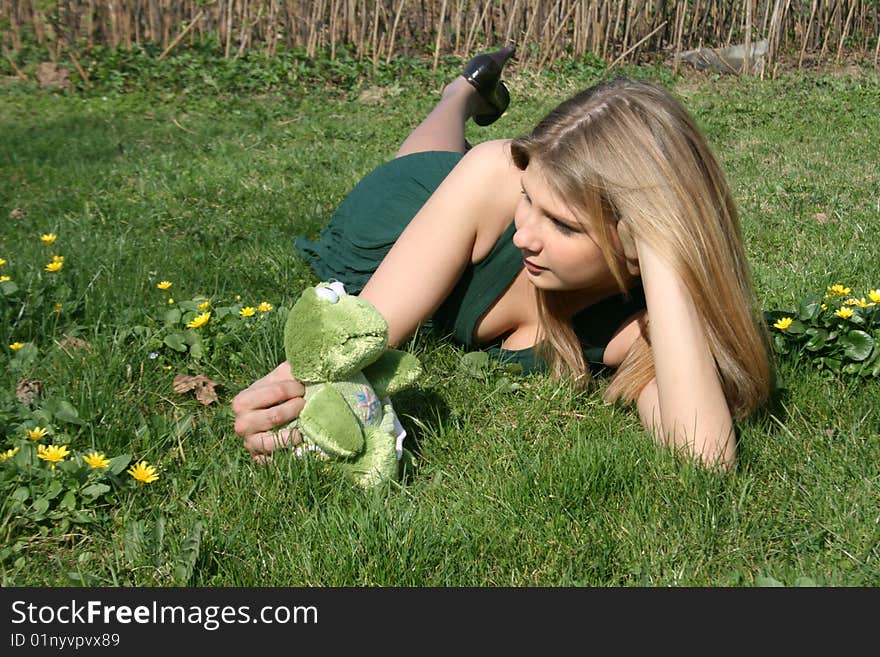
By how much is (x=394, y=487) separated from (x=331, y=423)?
0.28m

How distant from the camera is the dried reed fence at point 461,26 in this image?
9266 mm

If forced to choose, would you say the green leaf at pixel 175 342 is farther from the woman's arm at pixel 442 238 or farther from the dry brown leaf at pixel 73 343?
the woman's arm at pixel 442 238

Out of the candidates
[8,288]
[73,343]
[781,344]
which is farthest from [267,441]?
[781,344]

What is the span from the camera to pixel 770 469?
2406mm

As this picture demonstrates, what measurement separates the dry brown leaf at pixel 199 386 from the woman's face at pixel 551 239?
1.04 meters

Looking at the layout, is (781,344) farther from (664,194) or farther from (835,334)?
(664,194)

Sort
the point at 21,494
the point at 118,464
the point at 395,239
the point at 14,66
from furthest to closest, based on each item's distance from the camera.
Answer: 1. the point at 14,66
2. the point at 395,239
3. the point at 118,464
4. the point at 21,494

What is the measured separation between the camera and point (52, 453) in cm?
218

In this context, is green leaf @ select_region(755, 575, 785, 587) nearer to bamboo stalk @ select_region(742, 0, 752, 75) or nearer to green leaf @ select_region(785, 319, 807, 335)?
green leaf @ select_region(785, 319, 807, 335)

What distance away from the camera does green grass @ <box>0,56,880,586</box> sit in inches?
78.5

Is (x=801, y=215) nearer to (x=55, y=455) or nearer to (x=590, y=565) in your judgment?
(x=590, y=565)

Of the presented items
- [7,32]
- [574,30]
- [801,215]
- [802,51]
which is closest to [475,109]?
[801,215]

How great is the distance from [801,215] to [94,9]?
7.46 m

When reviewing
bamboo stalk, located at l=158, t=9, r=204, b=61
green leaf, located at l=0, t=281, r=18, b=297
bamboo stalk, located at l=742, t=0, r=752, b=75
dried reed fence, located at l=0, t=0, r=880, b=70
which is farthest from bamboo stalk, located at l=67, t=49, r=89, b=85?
bamboo stalk, located at l=742, t=0, r=752, b=75
